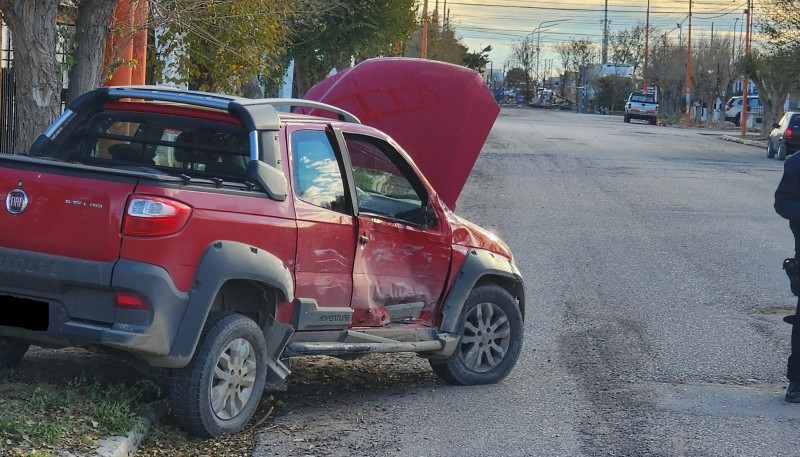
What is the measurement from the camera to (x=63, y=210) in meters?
5.68

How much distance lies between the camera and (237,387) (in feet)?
20.1

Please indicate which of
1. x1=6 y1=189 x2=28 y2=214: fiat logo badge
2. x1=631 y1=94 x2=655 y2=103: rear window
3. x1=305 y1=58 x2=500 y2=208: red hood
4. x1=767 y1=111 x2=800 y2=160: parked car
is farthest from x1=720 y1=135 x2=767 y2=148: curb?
x1=6 y1=189 x2=28 y2=214: fiat logo badge

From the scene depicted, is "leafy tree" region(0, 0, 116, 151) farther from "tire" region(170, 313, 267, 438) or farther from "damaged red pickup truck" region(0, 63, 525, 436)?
"tire" region(170, 313, 267, 438)

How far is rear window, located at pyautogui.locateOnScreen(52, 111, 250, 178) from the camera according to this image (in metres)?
6.60

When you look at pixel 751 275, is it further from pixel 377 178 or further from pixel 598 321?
pixel 377 178

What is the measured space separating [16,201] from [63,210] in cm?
28

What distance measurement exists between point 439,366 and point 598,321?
2776 millimetres

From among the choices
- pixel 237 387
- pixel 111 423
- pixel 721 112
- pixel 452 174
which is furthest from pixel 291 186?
pixel 721 112

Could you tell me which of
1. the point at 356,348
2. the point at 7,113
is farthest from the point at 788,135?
the point at 356,348

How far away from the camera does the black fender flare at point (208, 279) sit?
5703 millimetres

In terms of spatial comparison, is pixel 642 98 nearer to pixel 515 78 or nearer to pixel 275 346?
pixel 275 346

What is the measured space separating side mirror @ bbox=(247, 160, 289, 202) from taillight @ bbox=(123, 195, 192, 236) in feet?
2.01

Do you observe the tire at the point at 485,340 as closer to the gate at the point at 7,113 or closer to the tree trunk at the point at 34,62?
the tree trunk at the point at 34,62

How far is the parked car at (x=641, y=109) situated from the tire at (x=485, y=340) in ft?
214
